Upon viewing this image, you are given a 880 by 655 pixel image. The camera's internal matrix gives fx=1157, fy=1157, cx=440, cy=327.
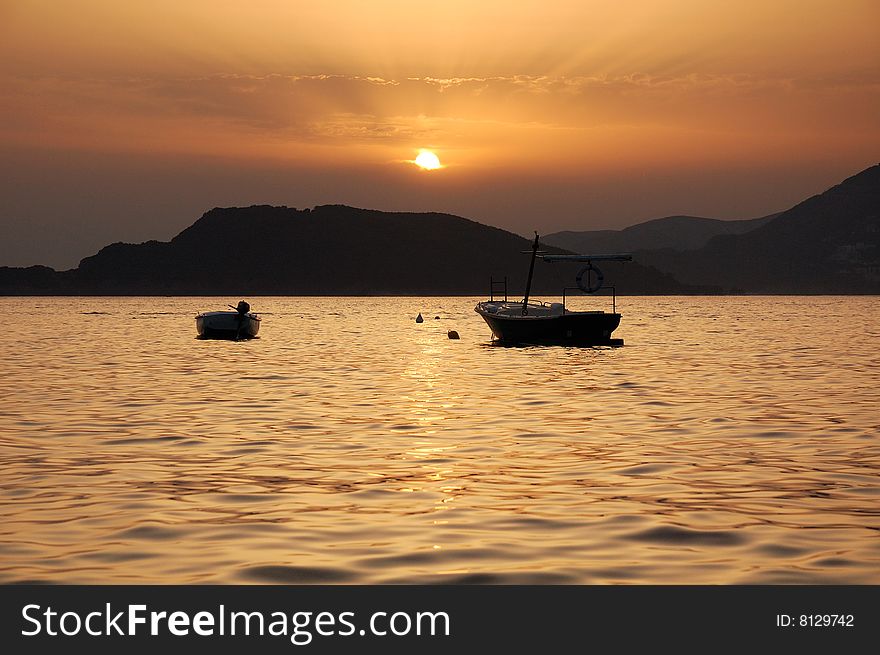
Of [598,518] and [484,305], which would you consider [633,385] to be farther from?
[484,305]

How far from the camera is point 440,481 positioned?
20.3m

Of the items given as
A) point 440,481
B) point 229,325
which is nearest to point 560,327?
point 229,325

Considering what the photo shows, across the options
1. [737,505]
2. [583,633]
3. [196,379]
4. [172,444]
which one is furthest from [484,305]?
[583,633]

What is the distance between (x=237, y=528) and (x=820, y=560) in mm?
7700

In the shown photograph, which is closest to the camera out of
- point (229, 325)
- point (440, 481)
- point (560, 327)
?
point (440, 481)

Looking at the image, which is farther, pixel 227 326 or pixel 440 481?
pixel 227 326

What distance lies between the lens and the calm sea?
549 inches

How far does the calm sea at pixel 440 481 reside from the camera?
45.8 ft

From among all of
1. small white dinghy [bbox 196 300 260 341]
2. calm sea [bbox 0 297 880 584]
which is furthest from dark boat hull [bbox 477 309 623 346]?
calm sea [bbox 0 297 880 584]

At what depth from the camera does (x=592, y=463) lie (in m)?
22.3

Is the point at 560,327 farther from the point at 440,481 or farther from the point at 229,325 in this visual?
the point at 440,481

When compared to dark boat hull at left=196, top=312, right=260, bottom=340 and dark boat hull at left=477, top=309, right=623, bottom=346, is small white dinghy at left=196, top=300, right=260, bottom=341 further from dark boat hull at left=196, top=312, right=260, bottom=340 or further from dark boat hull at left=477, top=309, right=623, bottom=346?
dark boat hull at left=477, top=309, right=623, bottom=346

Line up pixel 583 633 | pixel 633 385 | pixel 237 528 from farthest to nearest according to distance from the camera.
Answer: pixel 633 385 → pixel 237 528 → pixel 583 633

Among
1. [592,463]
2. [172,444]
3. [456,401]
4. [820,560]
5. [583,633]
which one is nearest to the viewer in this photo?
[583,633]
